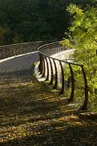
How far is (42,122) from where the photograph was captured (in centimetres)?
1035

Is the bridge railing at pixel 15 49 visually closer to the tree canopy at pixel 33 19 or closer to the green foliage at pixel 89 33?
the green foliage at pixel 89 33

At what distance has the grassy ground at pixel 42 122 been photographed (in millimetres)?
8609

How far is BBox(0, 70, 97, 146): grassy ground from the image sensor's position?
28.2 ft

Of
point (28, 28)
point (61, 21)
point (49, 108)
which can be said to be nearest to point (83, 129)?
point (49, 108)

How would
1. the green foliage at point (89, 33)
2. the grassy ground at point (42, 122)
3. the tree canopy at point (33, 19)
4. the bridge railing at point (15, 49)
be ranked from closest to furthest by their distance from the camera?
the grassy ground at point (42, 122) → the green foliage at point (89, 33) → the bridge railing at point (15, 49) → the tree canopy at point (33, 19)

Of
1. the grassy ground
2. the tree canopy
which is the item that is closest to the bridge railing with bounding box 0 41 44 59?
the grassy ground

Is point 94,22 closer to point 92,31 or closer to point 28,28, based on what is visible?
point 92,31

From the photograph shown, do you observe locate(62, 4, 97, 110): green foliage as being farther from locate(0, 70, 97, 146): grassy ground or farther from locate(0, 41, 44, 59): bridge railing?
locate(0, 70, 97, 146): grassy ground

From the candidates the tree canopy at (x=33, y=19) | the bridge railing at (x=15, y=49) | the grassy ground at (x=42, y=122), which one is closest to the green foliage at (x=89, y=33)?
the bridge railing at (x=15, y=49)

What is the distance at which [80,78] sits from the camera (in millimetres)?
31625

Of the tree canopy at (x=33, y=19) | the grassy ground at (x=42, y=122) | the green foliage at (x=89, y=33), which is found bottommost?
the grassy ground at (x=42, y=122)

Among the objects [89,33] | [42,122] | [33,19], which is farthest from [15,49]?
[33,19]

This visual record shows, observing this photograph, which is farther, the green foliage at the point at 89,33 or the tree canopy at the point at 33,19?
the tree canopy at the point at 33,19

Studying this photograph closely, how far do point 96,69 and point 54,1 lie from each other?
60755 millimetres
